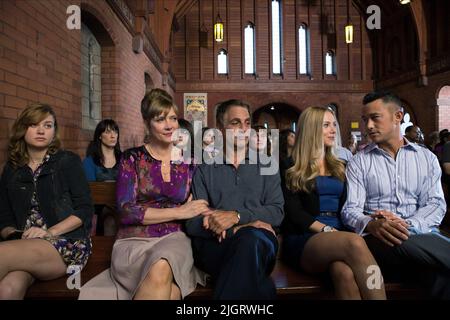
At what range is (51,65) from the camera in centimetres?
356

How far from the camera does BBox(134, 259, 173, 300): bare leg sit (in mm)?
1748

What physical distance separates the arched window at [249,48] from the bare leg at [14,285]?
47.7ft

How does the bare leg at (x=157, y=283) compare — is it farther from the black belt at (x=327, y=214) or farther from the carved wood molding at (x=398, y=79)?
the carved wood molding at (x=398, y=79)

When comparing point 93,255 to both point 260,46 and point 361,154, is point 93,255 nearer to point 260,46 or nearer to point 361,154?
point 361,154

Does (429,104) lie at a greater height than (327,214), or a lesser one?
greater

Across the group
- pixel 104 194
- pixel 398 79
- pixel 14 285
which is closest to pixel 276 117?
pixel 398 79

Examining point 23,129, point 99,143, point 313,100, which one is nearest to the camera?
point 23,129

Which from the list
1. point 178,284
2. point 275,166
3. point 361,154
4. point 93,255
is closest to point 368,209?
point 361,154

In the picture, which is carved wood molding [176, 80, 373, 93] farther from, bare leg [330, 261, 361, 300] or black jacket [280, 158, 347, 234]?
bare leg [330, 261, 361, 300]

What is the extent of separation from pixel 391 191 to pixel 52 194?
1.98 metres

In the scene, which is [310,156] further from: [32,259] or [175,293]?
[32,259]

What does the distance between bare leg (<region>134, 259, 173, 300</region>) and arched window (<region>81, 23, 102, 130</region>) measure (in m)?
3.79

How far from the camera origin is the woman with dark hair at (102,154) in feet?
13.1

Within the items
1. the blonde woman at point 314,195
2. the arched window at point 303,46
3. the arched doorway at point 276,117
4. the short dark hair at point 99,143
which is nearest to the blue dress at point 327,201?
the blonde woman at point 314,195
